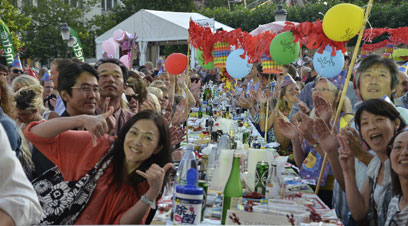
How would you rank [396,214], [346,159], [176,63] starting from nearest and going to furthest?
[396,214], [346,159], [176,63]

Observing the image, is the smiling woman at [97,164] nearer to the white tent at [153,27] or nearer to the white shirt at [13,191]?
the white shirt at [13,191]

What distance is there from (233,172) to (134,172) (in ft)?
2.06

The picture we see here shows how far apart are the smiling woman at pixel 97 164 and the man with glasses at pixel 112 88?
3.57 ft

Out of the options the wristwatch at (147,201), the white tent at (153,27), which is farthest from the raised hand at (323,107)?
the white tent at (153,27)

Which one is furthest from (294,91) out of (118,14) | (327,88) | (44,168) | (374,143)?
(118,14)

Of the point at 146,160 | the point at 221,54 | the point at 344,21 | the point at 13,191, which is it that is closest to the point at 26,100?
the point at 146,160

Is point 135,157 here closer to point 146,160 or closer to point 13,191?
point 146,160

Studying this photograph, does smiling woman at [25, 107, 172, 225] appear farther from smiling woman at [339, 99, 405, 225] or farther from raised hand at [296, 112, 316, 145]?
raised hand at [296, 112, 316, 145]

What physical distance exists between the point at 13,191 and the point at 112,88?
2567mm

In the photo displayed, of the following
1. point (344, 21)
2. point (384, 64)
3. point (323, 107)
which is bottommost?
point (323, 107)

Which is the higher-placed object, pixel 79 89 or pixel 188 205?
pixel 79 89

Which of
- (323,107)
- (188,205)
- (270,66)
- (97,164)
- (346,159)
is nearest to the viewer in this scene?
(188,205)

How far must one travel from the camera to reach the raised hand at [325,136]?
11.0 feet

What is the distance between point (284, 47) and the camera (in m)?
5.74
